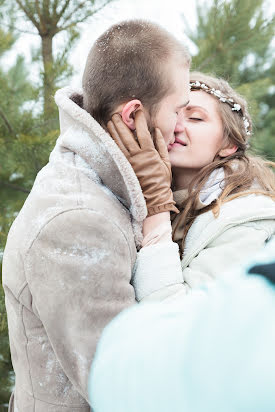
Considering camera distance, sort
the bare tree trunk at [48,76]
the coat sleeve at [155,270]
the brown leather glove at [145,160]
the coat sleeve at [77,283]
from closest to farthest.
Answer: the coat sleeve at [77,283] → the coat sleeve at [155,270] → the brown leather glove at [145,160] → the bare tree trunk at [48,76]

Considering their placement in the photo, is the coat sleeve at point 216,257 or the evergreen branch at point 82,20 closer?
the coat sleeve at point 216,257

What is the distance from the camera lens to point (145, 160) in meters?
1.49

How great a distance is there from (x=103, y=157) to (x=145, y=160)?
5.4 inches

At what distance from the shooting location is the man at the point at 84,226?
1209 mm

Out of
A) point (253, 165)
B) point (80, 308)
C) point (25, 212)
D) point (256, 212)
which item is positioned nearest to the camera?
point (80, 308)

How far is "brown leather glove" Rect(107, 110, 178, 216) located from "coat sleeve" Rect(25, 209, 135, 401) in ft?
0.87

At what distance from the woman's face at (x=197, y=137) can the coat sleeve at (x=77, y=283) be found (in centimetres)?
79

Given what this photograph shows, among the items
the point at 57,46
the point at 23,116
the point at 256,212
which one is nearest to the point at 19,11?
the point at 57,46

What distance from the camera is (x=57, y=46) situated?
275cm

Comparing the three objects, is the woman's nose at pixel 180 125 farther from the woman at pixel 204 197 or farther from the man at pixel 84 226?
the man at pixel 84 226

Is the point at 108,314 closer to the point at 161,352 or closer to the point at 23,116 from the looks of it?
the point at 161,352

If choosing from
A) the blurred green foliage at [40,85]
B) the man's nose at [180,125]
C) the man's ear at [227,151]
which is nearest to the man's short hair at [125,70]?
the man's nose at [180,125]

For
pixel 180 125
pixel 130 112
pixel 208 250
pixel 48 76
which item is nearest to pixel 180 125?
pixel 180 125

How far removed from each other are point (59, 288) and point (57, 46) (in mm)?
1925
